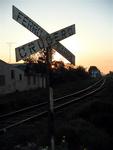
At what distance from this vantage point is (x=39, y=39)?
8219 millimetres

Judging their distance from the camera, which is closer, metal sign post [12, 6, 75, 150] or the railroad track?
metal sign post [12, 6, 75, 150]

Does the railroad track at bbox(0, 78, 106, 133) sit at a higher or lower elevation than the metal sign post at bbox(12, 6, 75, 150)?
lower

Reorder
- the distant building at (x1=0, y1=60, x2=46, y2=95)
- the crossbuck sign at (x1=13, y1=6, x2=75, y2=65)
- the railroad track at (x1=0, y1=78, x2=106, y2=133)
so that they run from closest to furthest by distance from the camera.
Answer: the crossbuck sign at (x1=13, y1=6, x2=75, y2=65) < the railroad track at (x1=0, y1=78, x2=106, y2=133) < the distant building at (x1=0, y1=60, x2=46, y2=95)

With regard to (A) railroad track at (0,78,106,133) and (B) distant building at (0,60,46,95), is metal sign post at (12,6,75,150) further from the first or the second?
(B) distant building at (0,60,46,95)

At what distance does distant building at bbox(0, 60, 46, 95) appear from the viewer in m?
57.3

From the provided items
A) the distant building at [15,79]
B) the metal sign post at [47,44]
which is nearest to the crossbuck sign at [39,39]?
the metal sign post at [47,44]

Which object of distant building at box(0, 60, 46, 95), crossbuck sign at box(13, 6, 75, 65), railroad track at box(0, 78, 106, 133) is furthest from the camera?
distant building at box(0, 60, 46, 95)

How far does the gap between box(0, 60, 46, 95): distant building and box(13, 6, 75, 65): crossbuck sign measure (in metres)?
47.8

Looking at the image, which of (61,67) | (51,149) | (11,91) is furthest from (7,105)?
(61,67)

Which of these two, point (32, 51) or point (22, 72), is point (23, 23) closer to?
point (32, 51)

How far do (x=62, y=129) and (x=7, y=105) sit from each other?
63.3 feet

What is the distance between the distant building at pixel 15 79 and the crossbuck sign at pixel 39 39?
47.8 m

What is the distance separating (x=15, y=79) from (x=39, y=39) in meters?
55.2

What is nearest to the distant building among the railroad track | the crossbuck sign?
the railroad track
